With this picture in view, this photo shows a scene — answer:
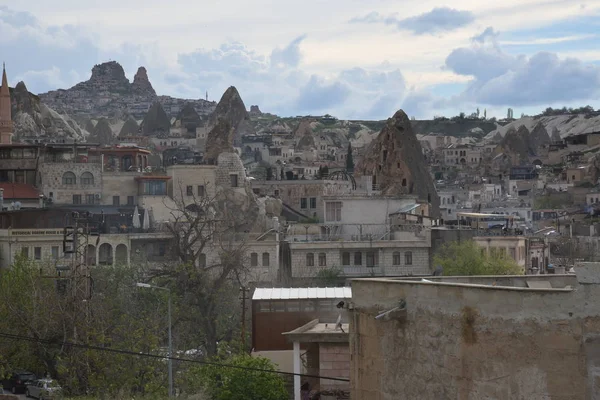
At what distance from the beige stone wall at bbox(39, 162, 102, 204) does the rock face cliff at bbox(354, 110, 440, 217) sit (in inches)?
871

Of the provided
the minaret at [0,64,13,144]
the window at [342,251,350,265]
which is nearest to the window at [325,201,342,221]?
the window at [342,251,350,265]

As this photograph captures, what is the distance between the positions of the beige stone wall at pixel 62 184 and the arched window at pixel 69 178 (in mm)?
142

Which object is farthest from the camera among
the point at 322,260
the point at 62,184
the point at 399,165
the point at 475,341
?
the point at 399,165

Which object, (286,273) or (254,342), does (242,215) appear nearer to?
(286,273)

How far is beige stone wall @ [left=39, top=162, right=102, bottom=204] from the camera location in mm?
84125

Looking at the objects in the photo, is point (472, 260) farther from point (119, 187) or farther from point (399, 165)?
point (399, 165)

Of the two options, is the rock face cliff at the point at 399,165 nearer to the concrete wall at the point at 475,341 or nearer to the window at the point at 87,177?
the window at the point at 87,177

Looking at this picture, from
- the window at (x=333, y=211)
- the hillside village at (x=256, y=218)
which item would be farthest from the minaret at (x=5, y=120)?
the window at (x=333, y=211)

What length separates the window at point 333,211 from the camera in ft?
264

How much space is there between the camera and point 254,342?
3575 centimetres

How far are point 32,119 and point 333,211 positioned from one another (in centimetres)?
7008

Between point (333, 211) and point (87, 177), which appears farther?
point (87, 177)

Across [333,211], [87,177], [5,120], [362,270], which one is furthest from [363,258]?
[5,120]

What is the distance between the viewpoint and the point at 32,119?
144500 mm
